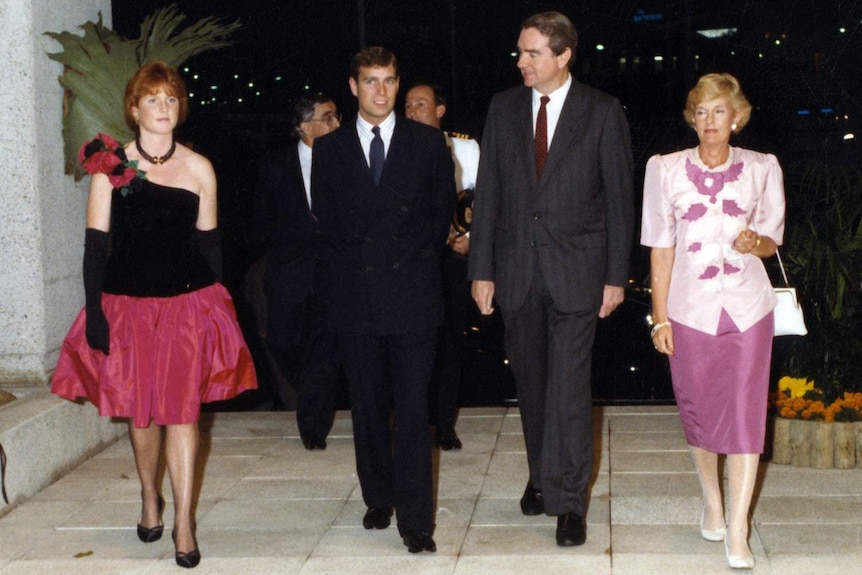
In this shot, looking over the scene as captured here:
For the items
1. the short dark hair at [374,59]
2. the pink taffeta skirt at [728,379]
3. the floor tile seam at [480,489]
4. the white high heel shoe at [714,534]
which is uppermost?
the short dark hair at [374,59]

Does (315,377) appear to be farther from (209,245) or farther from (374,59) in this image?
(374,59)

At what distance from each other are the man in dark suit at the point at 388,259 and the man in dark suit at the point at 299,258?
130 cm

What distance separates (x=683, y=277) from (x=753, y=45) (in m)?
3.64

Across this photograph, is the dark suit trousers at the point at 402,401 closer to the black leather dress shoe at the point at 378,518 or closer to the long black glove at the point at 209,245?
the black leather dress shoe at the point at 378,518

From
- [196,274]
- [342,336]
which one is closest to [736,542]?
[342,336]

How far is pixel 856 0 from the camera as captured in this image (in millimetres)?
7996

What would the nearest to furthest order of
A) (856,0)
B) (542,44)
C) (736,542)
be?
(736,542) → (542,44) → (856,0)

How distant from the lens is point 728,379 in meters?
4.89

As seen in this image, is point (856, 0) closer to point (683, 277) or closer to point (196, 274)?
point (683, 277)

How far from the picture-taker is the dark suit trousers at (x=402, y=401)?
5.18m

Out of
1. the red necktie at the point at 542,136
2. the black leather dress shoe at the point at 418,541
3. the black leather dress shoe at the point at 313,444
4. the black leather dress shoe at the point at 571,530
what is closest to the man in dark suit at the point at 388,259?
the black leather dress shoe at the point at 418,541

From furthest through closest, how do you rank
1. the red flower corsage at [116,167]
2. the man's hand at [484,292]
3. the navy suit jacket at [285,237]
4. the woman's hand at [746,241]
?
the navy suit jacket at [285,237]
the man's hand at [484,292]
the red flower corsage at [116,167]
the woman's hand at [746,241]

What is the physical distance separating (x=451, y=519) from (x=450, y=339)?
1433 mm

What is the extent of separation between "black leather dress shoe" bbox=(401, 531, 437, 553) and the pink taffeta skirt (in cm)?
111
